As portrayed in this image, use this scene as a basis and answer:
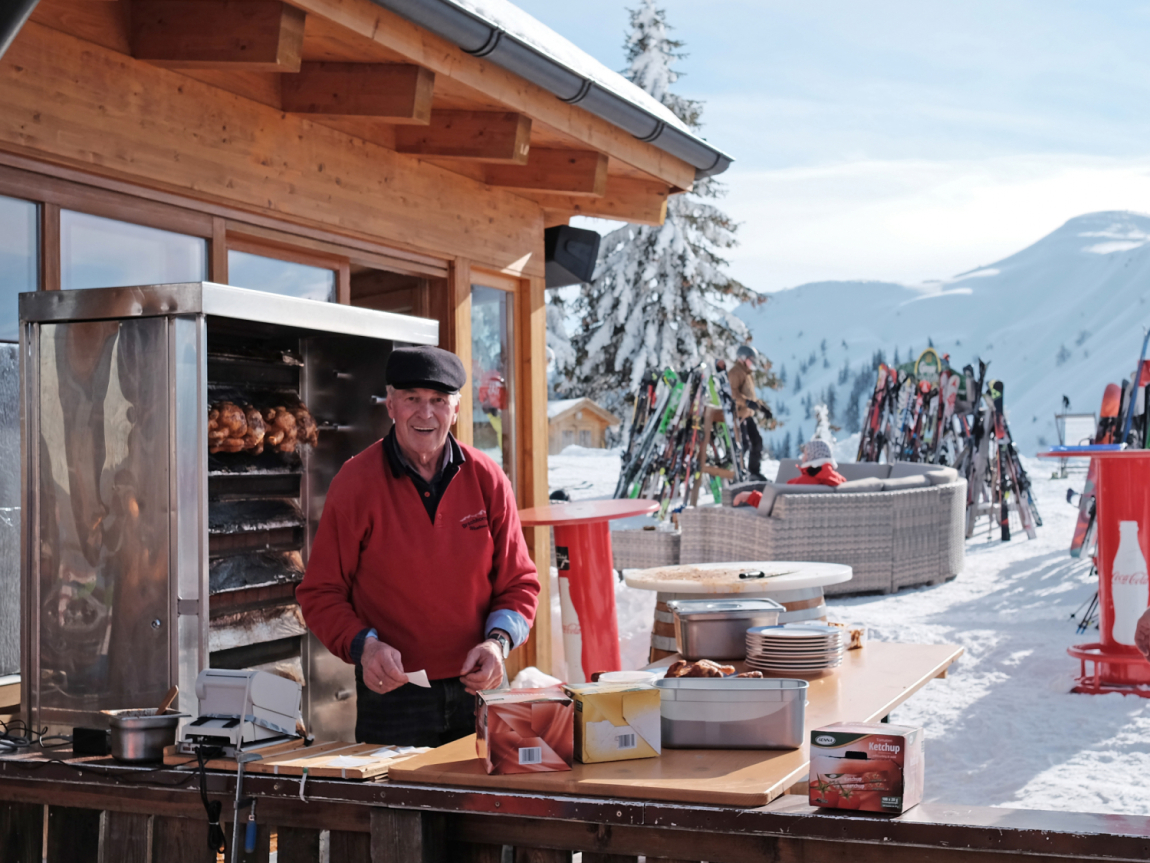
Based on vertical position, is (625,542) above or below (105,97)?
below

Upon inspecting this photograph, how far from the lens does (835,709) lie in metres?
2.73

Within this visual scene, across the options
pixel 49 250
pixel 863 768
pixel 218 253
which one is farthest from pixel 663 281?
pixel 863 768

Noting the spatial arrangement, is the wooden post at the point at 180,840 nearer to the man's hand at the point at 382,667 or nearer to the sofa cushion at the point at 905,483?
the man's hand at the point at 382,667

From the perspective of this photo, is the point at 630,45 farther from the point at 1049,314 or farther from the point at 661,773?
→ the point at 1049,314

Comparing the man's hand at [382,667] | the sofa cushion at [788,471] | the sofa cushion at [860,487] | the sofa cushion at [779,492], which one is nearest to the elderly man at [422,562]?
the man's hand at [382,667]

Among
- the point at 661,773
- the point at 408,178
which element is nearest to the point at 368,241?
the point at 408,178

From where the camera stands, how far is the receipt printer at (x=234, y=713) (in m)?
2.30

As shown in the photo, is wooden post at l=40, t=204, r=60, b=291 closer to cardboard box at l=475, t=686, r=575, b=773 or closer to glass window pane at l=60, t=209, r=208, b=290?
glass window pane at l=60, t=209, r=208, b=290

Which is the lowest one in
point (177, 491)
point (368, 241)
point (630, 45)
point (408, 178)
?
point (177, 491)

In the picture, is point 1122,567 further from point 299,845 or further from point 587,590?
point 299,845

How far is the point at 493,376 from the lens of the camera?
6570 millimetres

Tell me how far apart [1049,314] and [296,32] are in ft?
305

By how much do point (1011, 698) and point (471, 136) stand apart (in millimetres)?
4399

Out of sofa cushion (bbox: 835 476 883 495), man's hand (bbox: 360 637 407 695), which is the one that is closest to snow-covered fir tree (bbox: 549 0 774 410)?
sofa cushion (bbox: 835 476 883 495)
